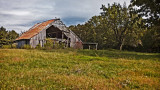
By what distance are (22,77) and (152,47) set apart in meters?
43.9

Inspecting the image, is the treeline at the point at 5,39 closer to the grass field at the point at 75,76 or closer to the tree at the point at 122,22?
the tree at the point at 122,22

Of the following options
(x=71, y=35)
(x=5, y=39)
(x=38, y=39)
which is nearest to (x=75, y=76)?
(x=38, y=39)

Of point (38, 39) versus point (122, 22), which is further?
point (122, 22)

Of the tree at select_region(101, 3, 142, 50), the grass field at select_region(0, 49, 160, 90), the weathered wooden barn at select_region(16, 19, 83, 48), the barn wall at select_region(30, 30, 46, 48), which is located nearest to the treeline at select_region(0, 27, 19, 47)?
the weathered wooden barn at select_region(16, 19, 83, 48)

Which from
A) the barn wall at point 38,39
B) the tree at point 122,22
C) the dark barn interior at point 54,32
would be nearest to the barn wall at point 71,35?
the dark barn interior at point 54,32

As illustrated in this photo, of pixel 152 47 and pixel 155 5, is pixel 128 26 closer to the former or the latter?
pixel 152 47

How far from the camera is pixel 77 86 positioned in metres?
4.46

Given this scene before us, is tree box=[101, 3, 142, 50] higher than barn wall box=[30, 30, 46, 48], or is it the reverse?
tree box=[101, 3, 142, 50]

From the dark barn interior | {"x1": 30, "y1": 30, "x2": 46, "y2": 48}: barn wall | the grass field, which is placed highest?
the dark barn interior

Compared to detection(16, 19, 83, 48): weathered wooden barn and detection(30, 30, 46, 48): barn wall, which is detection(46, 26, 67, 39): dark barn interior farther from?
detection(30, 30, 46, 48): barn wall

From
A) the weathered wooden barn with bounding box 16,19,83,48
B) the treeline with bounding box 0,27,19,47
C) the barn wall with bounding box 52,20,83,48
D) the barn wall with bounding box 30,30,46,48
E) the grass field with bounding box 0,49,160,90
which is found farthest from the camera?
the treeline with bounding box 0,27,19,47

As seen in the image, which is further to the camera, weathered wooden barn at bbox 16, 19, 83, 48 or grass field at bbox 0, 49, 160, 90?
weathered wooden barn at bbox 16, 19, 83, 48

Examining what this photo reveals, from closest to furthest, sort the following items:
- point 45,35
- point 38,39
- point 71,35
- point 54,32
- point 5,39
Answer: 1. point 38,39
2. point 45,35
3. point 5,39
4. point 71,35
5. point 54,32

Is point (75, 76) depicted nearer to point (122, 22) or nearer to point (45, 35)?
point (45, 35)
